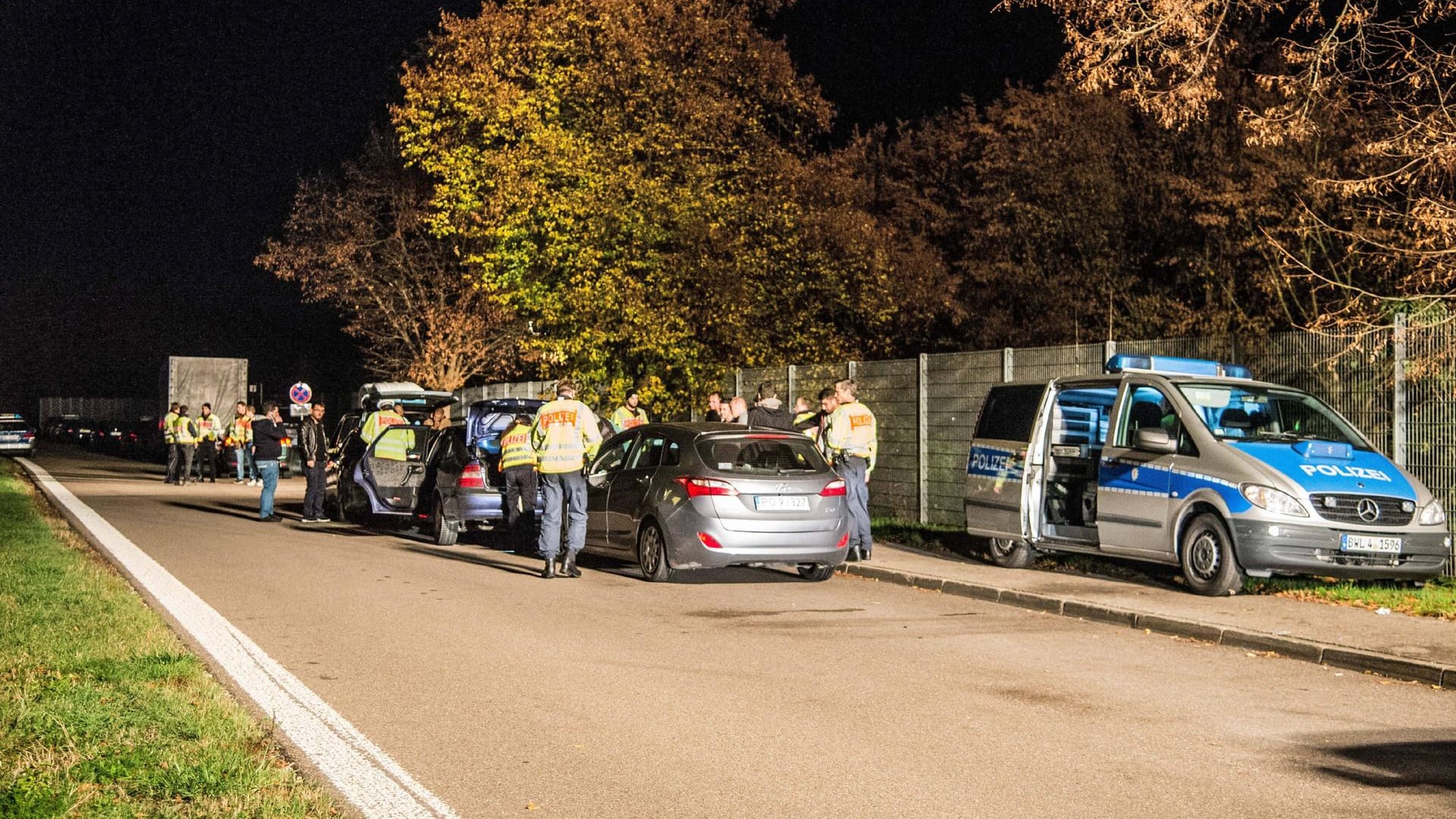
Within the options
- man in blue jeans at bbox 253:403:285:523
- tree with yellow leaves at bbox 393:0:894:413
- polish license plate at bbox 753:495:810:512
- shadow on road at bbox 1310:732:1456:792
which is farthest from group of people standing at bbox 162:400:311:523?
shadow on road at bbox 1310:732:1456:792

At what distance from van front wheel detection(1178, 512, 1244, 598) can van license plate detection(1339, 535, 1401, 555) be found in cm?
82

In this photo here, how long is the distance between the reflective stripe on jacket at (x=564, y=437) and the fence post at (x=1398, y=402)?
7375mm

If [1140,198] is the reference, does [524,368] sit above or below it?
below

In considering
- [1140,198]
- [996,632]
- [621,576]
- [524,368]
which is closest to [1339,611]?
[996,632]

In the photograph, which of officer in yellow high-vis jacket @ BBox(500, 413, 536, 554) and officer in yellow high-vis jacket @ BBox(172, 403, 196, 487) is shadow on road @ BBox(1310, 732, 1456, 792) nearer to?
officer in yellow high-vis jacket @ BBox(500, 413, 536, 554)

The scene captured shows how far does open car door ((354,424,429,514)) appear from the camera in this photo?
20141 millimetres

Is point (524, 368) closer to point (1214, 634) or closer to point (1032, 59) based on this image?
point (1032, 59)

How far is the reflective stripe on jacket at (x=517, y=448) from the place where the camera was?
52.5 feet

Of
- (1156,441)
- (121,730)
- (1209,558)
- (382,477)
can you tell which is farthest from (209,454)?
(121,730)

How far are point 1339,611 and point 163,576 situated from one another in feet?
32.9

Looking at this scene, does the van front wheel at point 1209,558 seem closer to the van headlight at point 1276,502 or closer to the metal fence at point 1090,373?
the van headlight at point 1276,502

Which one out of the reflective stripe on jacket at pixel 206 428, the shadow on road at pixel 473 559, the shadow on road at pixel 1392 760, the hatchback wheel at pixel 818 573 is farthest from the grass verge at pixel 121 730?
the reflective stripe on jacket at pixel 206 428

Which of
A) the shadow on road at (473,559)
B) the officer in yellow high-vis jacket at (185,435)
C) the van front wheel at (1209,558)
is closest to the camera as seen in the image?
the van front wheel at (1209,558)

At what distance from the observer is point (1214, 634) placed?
10.7 m
